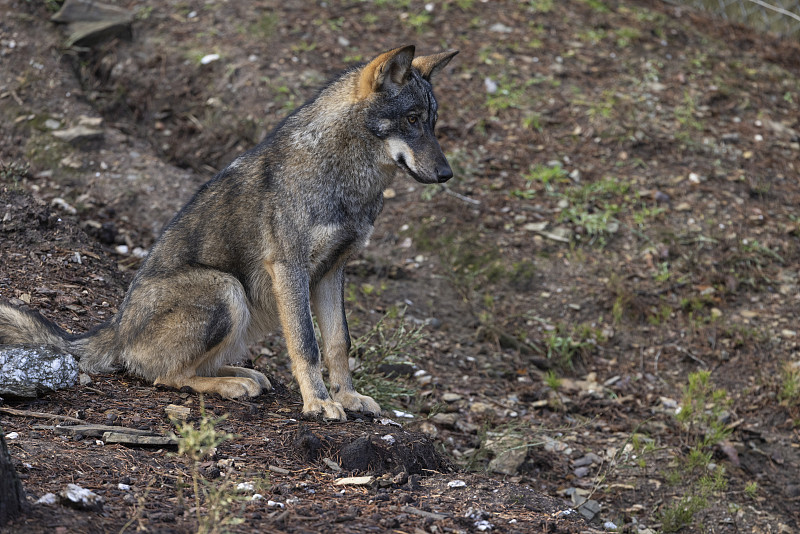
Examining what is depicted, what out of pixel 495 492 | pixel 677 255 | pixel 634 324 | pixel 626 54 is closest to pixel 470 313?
pixel 634 324

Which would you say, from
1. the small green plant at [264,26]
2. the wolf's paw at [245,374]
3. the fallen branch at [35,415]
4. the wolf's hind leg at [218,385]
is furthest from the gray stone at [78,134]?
the fallen branch at [35,415]

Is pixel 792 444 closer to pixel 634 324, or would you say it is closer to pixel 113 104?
pixel 634 324

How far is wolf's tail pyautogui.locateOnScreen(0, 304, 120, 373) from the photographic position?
477 centimetres

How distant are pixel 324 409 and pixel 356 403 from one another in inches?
15.2

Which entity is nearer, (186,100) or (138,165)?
(138,165)

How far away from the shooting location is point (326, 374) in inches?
249

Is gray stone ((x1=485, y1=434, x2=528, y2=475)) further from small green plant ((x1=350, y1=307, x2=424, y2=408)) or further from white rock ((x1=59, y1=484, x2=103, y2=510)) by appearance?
white rock ((x1=59, y1=484, x2=103, y2=510))

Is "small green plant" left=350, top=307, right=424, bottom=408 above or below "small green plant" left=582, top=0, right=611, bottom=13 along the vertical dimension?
below

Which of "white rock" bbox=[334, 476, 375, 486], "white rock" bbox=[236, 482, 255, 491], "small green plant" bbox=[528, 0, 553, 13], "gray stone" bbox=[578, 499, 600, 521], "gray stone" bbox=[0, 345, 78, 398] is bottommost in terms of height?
"gray stone" bbox=[578, 499, 600, 521]

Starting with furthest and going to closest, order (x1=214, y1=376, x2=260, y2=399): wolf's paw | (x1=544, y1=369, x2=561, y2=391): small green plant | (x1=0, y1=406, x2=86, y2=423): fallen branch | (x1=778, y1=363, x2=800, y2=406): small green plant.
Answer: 1. (x1=544, y1=369, x2=561, y2=391): small green plant
2. (x1=778, y1=363, x2=800, y2=406): small green plant
3. (x1=214, y1=376, x2=260, y2=399): wolf's paw
4. (x1=0, y1=406, x2=86, y2=423): fallen branch

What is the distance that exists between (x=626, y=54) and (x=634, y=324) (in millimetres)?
4710

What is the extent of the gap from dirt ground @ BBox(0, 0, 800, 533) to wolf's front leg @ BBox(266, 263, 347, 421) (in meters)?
0.24

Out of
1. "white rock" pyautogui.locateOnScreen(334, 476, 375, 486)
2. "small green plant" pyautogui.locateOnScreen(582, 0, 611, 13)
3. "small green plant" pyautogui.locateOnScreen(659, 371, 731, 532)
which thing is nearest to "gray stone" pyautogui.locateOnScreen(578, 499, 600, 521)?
"small green plant" pyautogui.locateOnScreen(659, 371, 731, 532)

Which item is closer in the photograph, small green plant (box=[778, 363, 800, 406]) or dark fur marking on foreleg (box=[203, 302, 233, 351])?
dark fur marking on foreleg (box=[203, 302, 233, 351])
